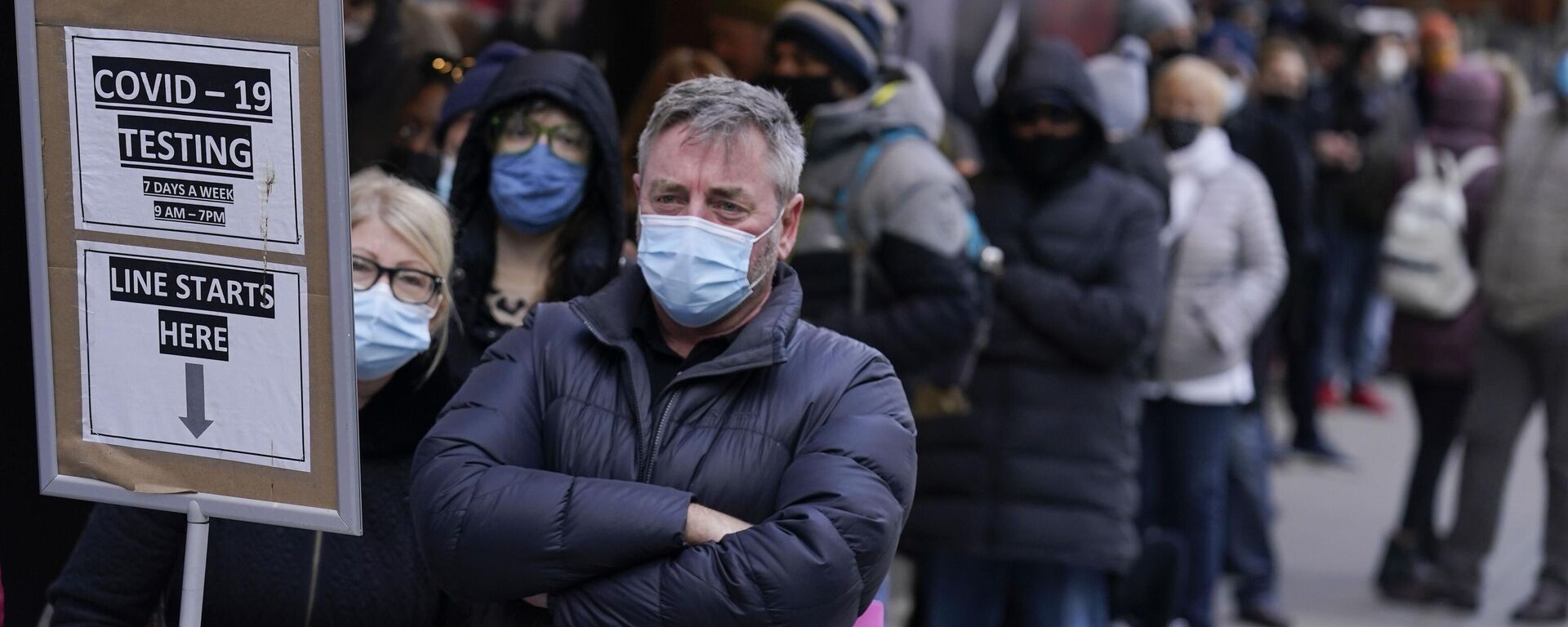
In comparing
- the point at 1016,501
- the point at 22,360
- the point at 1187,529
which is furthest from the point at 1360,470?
the point at 22,360

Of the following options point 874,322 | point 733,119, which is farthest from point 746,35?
point 733,119

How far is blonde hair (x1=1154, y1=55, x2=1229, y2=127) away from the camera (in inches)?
248

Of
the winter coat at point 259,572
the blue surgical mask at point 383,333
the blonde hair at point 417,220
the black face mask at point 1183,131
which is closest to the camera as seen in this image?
the winter coat at point 259,572

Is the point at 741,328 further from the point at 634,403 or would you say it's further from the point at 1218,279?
the point at 1218,279

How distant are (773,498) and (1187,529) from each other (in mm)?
3855

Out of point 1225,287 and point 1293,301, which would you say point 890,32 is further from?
point 1293,301

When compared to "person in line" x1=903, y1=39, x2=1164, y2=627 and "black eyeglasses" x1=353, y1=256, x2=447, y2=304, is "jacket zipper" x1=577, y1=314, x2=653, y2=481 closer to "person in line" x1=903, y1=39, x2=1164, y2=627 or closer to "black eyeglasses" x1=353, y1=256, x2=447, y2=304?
"black eyeglasses" x1=353, y1=256, x2=447, y2=304

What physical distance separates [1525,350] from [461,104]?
4.24m

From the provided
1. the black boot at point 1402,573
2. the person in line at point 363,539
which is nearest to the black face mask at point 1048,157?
the person in line at point 363,539

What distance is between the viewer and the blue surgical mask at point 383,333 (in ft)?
9.90

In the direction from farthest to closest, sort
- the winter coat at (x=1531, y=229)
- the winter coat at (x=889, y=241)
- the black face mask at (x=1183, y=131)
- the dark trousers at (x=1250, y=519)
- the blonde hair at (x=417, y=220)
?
1. the dark trousers at (x=1250, y=519)
2. the winter coat at (x=1531, y=229)
3. the black face mask at (x=1183, y=131)
4. the winter coat at (x=889, y=241)
5. the blonde hair at (x=417, y=220)

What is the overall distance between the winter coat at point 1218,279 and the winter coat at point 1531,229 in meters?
1.09

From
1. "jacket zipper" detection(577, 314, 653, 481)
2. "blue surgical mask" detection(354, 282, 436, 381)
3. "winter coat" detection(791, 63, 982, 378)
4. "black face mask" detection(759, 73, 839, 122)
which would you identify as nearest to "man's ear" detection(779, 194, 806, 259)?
"jacket zipper" detection(577, 314, 653, 481)

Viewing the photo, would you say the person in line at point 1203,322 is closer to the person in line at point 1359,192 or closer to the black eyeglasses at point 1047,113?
the black eyeglasses at point 1047,113
